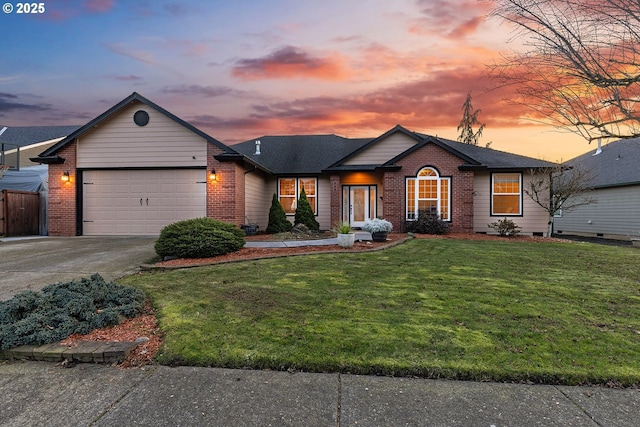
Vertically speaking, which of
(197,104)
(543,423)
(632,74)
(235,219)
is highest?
(197,104)

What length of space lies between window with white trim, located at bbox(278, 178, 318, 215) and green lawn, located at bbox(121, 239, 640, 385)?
1008 centimetres

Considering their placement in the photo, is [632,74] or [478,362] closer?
[478,362]

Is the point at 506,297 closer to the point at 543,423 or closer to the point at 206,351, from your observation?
the point at 543,423

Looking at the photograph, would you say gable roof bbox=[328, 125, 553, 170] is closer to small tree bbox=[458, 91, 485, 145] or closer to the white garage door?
the white garage door

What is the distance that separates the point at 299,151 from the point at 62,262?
514 inches

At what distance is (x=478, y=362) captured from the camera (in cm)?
303

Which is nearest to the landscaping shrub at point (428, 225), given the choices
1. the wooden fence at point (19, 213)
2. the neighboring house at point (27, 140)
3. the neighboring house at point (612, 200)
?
the neighboring house at point (612, 200)

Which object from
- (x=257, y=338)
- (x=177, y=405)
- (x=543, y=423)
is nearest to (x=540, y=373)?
(x=543, y=423)

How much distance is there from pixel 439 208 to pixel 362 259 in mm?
8211

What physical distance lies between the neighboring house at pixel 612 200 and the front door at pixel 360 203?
11016mm

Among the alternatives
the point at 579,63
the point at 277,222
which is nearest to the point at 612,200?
the point at 277,222

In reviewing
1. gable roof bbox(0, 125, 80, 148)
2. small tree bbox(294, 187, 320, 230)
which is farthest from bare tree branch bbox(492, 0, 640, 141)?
gable roof bbox(0, 125, 80, 148)

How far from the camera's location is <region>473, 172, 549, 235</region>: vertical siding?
15133mm

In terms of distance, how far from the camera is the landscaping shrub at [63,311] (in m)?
3.37
